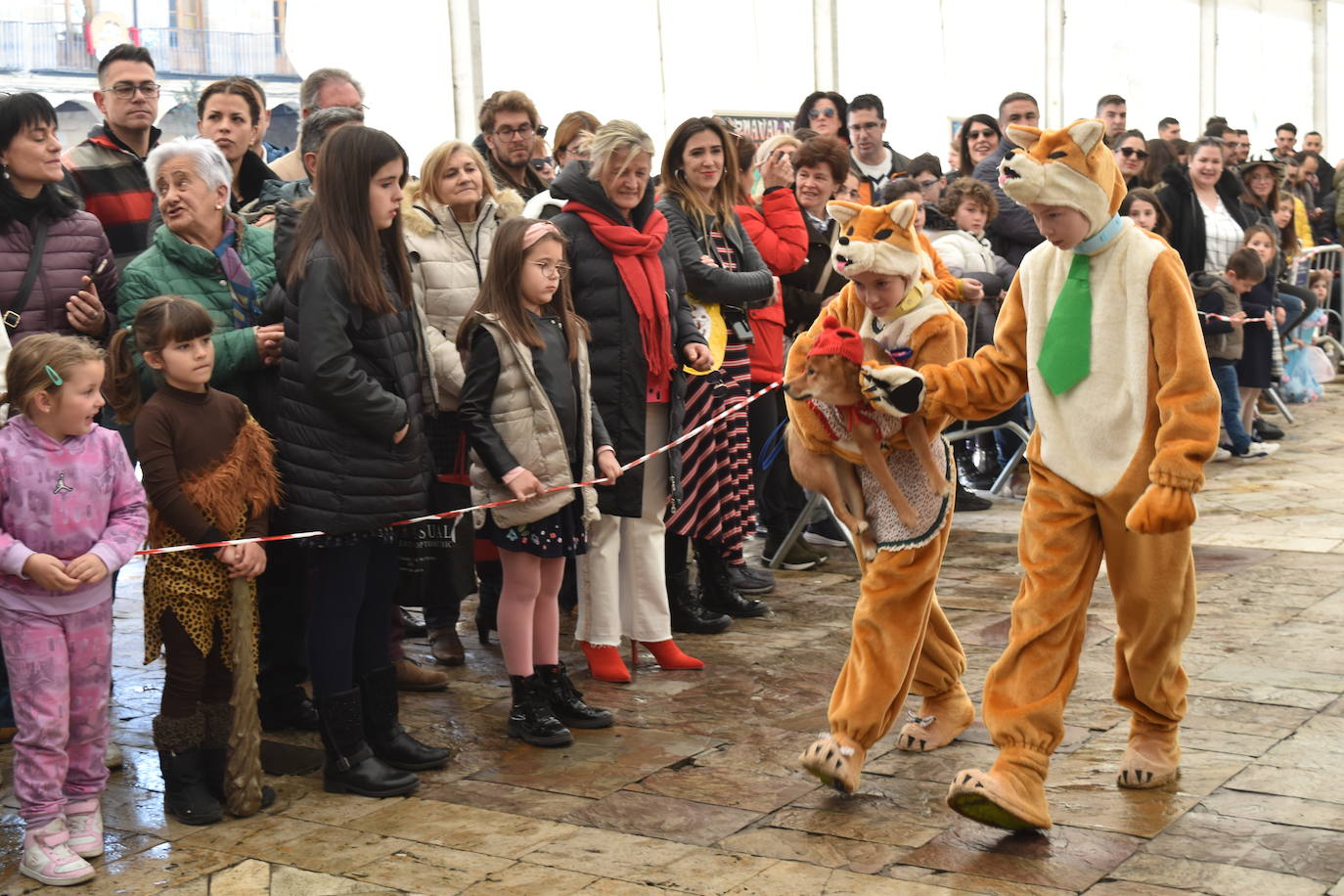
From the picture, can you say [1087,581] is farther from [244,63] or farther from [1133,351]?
[244,63]

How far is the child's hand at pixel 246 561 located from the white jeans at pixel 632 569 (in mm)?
1473

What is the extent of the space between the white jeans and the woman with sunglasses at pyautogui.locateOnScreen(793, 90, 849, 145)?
396 cm

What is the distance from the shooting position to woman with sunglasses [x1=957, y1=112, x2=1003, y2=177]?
32.4 feet

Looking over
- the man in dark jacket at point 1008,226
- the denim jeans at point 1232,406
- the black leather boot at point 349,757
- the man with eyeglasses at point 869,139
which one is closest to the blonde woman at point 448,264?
the black leather boot at point 349,757

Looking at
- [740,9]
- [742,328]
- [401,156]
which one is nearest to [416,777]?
[401,156]

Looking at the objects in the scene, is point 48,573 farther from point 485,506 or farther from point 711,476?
point 711,476

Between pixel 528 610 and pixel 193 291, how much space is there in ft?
4.60

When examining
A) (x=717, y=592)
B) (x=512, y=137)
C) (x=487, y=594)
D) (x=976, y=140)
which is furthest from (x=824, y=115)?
(x=487, y=594)

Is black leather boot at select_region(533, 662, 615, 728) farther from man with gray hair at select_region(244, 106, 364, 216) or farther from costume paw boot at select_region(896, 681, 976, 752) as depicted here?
man with gray hair at select_region(244, 106, 364, 216)

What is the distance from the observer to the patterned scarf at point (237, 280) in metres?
4.82

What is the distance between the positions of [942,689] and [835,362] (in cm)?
113

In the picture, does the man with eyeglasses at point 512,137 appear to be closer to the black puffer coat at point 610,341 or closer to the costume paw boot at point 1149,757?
the black puffer coat at point 610,341

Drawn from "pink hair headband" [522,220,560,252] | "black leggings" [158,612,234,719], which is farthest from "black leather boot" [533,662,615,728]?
"pink hair headband" [522,220,560,252]

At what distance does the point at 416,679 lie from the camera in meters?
5.56
